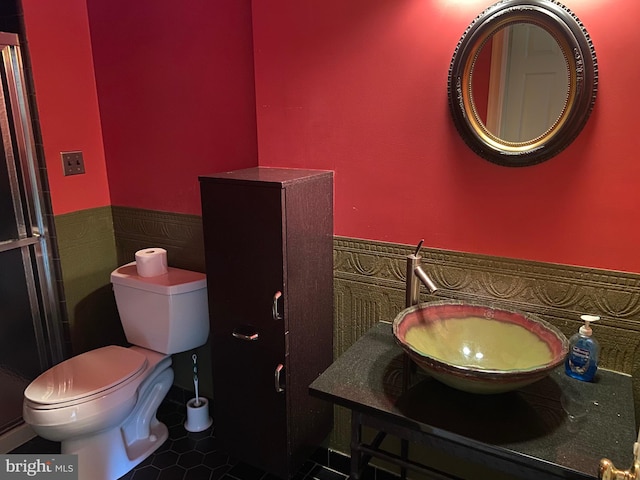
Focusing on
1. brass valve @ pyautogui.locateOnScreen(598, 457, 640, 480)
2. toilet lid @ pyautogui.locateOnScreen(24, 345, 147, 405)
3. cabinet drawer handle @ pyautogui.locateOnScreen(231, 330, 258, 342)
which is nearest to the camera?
brass valve @ pyautogui.locateOnScreen(598, 457, 640, 480)

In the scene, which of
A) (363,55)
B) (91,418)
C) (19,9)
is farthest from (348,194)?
(19,9)

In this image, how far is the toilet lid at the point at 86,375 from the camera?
70.7 inches

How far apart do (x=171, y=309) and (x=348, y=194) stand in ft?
2.95

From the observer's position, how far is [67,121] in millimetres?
2258

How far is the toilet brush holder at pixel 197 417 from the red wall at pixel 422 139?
1.13m

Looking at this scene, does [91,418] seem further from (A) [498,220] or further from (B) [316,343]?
(A) [498,220]

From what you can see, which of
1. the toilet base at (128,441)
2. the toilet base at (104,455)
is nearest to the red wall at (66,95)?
the toilet base at (128,441)

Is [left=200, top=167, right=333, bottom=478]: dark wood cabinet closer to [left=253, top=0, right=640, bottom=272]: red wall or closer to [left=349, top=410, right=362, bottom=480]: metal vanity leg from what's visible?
[left=253, top=0, right=640, bottom=272]: red wall

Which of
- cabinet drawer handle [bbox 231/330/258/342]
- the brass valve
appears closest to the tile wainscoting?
cabinet drawer handle [bbox 231/330/258/342]

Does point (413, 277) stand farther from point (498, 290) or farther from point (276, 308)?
point (276, 308)

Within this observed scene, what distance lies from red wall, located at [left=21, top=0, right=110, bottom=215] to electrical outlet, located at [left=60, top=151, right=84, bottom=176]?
0.02 meters

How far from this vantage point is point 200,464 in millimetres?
2033

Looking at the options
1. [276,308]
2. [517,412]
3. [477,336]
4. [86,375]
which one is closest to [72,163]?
[86,375]

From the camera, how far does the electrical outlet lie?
7.41 ft
